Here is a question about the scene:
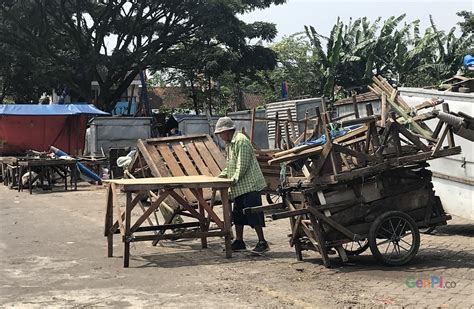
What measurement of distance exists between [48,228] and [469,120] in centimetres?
714

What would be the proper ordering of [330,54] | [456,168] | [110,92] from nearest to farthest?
[456,168], [330,54], [110,92]

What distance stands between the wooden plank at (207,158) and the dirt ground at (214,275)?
3.56 feet

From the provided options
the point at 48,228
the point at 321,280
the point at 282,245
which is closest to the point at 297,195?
the point at 321,280

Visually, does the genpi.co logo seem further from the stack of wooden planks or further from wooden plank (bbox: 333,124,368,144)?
wooden plank (bbox: 333,124,368,144)

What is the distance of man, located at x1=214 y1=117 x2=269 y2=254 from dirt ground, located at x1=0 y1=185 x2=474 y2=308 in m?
0.47

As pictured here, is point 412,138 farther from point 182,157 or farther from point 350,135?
point 182,157

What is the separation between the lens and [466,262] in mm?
6629

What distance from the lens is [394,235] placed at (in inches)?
255

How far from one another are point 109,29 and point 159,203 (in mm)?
25141

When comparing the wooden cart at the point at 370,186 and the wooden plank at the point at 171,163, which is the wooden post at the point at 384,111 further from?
the wooden plank at the point at 171,163

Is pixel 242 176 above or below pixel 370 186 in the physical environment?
above

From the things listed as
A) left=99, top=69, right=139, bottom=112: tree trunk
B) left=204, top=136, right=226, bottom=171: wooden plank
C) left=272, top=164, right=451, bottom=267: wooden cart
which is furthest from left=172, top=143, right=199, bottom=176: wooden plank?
left=99, top=69, right=139, bottom=112: tree trunk

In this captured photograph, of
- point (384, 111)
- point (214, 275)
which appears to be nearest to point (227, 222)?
point (214, 275)

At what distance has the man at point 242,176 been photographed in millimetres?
7426
